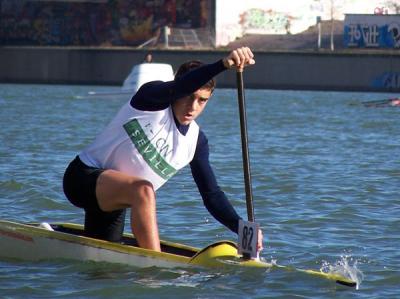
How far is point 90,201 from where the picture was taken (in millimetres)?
7844

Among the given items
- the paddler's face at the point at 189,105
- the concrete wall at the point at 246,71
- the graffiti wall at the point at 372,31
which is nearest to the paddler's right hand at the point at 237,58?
the paddler's face at the point at 189,105

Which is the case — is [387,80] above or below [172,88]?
below

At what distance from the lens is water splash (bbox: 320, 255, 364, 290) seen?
8.02 metres

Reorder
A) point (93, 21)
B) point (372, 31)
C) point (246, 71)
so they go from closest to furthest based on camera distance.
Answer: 1. point (246, 71)
2. point (372, 31)
3. point (93, 21)

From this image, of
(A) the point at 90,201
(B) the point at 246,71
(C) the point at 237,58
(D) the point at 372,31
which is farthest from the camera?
(D) the point at 372,31

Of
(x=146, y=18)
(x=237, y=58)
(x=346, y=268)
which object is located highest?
(x=237, y=58)

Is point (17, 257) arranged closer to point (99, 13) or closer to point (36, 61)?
point (36, 61)

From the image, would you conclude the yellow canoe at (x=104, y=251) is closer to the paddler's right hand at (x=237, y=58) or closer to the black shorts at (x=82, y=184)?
the black shorts at (x=82, y=184)

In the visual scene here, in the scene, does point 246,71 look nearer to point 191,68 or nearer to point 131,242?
point 131,242

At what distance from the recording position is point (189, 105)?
298 inches

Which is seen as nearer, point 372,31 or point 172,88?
point 172,88

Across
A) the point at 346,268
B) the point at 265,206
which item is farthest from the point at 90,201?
the point at 265,206

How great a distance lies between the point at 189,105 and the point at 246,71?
44.2m

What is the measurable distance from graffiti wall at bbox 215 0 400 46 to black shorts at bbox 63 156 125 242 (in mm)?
49779
